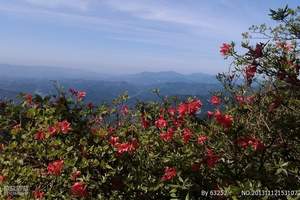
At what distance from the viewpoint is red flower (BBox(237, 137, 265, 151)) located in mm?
4375

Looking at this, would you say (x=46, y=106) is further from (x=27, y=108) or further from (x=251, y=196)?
(x=251, y=196)

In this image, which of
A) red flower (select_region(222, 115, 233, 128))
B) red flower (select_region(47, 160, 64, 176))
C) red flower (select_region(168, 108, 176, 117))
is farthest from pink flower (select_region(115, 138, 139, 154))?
red flower (select_region(168, 108, 176, 117))

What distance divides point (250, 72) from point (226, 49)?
0.46 metres

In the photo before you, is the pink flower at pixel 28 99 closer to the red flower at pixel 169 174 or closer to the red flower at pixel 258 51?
the red flower at pixel 169 174

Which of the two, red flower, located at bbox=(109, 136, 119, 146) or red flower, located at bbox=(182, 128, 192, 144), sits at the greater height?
red flower, located at bbox=(182, 128, 192, 144)

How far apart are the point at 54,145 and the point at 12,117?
150 centimetres

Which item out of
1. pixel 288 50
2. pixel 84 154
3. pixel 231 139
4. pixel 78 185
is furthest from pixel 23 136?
pixel 288 50

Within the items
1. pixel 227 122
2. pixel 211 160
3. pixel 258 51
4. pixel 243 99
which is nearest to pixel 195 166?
pixel 211 160

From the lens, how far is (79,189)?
435 centimetres

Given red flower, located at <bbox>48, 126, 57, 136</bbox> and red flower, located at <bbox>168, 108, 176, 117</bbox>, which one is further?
red flower, located at <bbox>168, 108, 176, 117</bbox>

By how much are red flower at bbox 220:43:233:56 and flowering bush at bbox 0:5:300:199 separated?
0.04 ft

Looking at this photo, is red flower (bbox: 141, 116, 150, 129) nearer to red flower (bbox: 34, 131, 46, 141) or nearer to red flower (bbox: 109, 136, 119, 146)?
red flower (bbox: 109, 136, 119, 146)

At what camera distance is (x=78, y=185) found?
4344 millimetres

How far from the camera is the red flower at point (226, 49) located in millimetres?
5574
